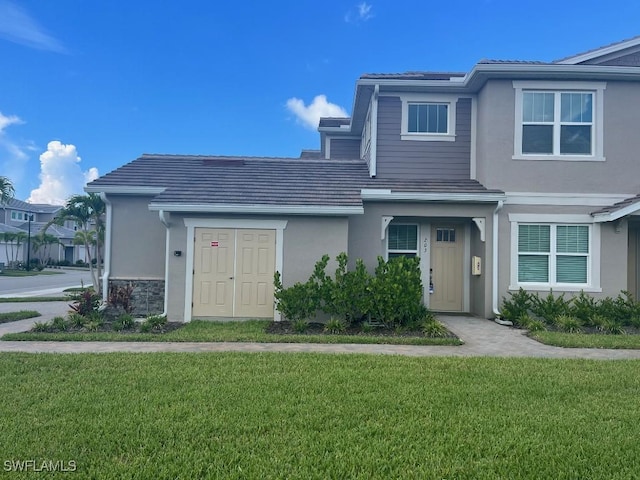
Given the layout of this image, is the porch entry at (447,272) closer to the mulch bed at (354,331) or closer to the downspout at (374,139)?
the downspout at (374,139)

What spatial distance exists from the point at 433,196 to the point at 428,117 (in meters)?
2.76

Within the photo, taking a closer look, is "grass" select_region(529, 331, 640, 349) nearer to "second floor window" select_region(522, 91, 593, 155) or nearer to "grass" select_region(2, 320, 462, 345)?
"grass" select_region(2, 320, 462, 345)

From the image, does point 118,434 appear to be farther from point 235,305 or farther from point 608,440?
point 235,305

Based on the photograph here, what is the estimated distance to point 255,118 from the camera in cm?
2467

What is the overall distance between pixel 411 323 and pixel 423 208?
10.7 feet

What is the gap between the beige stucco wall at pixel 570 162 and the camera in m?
10.4

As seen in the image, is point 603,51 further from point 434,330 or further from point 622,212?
point 434,330

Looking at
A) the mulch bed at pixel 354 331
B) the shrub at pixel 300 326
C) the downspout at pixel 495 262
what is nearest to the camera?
the mulch bed at pixel 354 331

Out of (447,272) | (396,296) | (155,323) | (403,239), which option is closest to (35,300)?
(155,323)

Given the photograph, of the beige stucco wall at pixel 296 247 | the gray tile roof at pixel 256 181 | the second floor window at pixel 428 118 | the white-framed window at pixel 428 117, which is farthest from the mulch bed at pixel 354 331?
the second floor window at pixel 428 118

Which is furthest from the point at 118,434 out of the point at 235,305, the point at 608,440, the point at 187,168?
the point at 187,168

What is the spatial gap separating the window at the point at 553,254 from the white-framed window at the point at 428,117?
11.0 ft

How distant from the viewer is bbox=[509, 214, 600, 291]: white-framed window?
10422 millimetres

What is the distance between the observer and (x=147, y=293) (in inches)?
433
